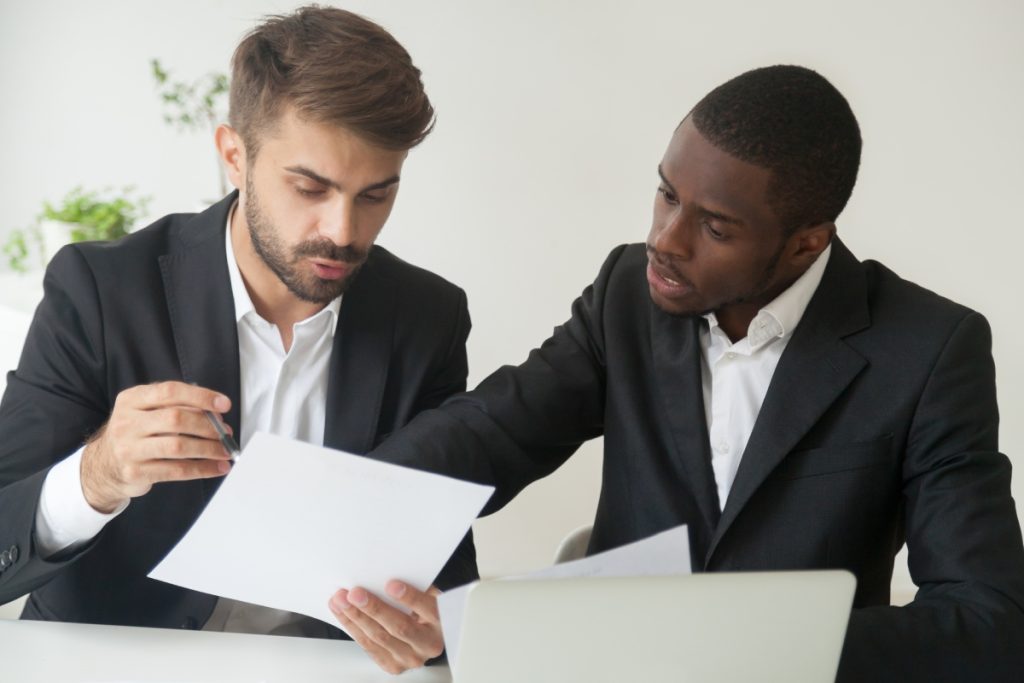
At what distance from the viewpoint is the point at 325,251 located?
5.32ft

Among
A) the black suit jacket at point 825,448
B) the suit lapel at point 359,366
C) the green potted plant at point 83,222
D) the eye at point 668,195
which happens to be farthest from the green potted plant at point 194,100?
the eye at point 668,195

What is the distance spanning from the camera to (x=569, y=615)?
3.42 feet

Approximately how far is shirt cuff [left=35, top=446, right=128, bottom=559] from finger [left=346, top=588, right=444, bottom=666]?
379 mm

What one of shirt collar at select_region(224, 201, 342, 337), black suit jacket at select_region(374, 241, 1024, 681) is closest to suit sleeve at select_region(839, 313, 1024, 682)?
black suit jacket at select_region(374, 241, 1024, 681)

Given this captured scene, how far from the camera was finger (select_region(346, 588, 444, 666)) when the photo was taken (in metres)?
1.34

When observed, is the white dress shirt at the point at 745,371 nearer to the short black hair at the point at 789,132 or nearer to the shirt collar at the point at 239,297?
the short black hair at the point at 789,132

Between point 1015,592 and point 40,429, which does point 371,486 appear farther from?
point 1015,592

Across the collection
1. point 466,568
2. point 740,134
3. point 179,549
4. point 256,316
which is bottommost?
point 466,568

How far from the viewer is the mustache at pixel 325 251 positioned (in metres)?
1.62

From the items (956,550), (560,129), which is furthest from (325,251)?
(560,129)

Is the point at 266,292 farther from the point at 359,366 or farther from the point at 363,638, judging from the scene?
the point at 363,638

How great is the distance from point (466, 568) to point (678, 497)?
0.34 metres

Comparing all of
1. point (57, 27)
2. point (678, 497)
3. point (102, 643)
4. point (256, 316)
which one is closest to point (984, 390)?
point (678, 497)

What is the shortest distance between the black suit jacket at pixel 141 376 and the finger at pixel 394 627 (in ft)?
0.86
